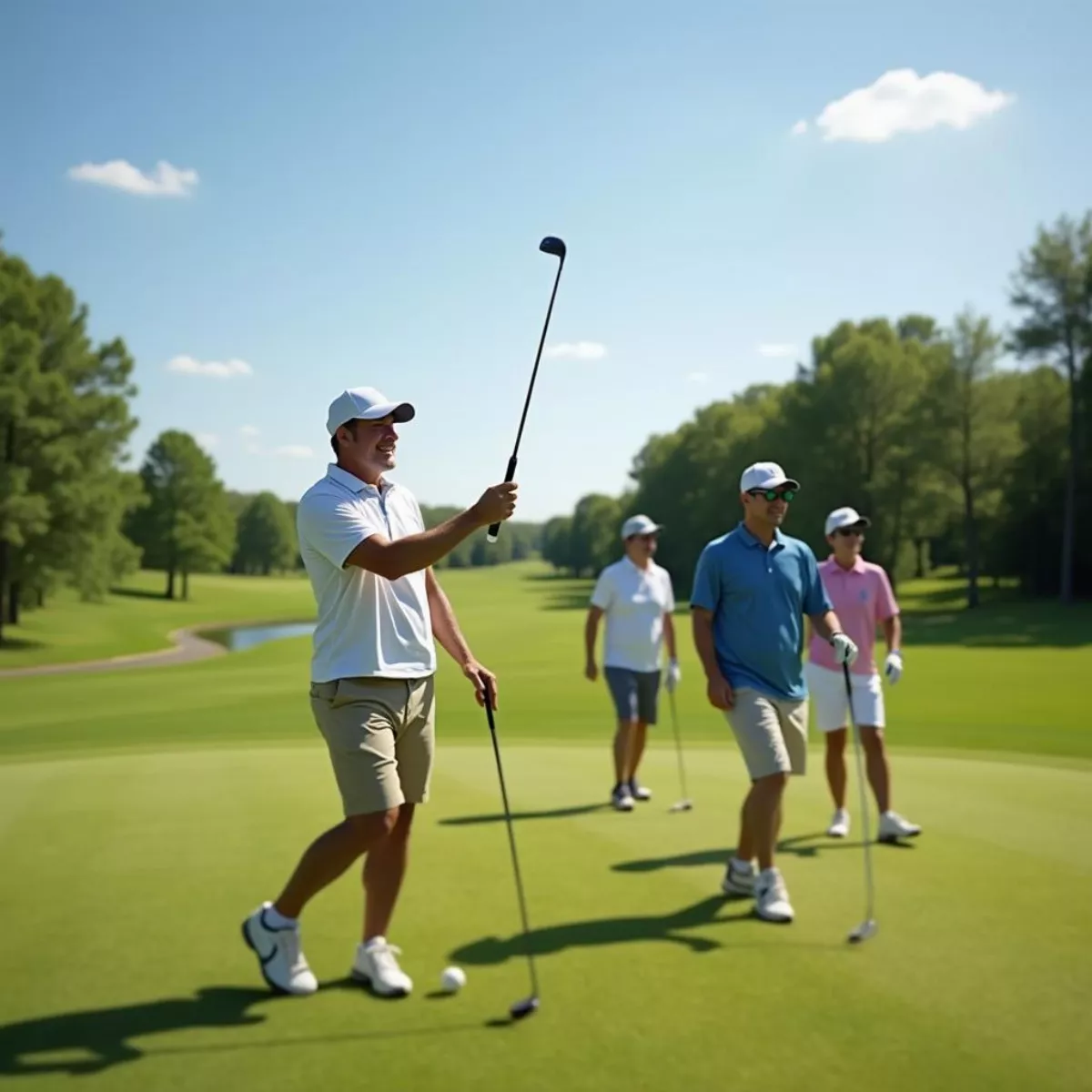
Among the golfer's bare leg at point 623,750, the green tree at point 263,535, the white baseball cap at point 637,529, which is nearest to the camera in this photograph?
the golfer's bare leg at point 623,750

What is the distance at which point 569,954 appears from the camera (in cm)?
477

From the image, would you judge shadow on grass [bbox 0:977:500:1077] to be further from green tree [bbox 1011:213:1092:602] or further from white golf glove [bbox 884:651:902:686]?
green tree [bbox 1011:213:1092:602]

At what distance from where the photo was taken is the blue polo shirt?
583 cm

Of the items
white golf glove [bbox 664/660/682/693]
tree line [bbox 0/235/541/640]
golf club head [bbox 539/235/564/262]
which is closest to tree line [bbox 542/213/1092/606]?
tree line [bbox 0/235/541/640]

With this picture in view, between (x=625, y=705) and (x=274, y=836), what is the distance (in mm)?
2924

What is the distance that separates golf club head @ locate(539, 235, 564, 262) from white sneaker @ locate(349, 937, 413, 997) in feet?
9.85

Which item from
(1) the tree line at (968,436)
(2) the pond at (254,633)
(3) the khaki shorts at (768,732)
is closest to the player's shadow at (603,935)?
(3) the khaki shorts at (768,732)

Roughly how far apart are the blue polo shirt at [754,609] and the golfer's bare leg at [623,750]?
2653 mm

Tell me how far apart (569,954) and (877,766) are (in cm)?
338

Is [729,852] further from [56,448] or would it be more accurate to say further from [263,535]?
[263,535]

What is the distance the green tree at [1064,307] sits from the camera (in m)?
45.3

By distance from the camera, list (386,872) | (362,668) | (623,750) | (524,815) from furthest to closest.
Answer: (623,750)
(524,815)
(386,872)
(362,668)

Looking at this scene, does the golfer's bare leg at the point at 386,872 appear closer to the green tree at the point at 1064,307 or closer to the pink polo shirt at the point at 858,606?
the pink polo shirt at the point at 858,606

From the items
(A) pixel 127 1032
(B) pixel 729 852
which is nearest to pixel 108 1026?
(A) pixel 127 1032
